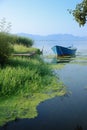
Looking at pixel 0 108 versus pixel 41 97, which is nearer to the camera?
pixel 0 108

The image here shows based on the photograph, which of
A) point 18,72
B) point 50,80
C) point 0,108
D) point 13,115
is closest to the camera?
point 13,115

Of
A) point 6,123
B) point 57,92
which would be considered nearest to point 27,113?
point 6,123

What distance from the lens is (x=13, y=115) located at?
10242 millimetres

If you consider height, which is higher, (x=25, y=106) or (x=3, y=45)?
(x=3, y=45)

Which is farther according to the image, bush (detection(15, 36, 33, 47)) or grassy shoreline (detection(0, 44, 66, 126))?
bush (detection(15, 36, 33, 47))

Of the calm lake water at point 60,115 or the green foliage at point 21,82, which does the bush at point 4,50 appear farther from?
the calm lake water at point 60,115

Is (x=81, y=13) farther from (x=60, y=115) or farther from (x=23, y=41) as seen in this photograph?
(x=23, y=41)

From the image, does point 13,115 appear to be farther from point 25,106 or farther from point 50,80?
point 50,80

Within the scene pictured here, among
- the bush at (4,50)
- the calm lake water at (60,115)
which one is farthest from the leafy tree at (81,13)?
the bush at (4,50)

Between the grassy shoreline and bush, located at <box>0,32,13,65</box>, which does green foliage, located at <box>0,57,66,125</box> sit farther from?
bush, located at <box>0,32,13,65</box>

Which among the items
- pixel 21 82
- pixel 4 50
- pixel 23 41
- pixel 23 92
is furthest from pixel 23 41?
pixel 23 92

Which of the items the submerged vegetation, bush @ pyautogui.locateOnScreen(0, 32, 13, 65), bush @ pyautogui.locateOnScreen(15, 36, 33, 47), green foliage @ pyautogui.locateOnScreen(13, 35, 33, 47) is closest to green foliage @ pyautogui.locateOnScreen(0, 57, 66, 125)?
the submerged vegetation

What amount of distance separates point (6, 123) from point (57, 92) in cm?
502

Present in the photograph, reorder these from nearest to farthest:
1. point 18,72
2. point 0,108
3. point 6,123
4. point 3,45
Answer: point 6,123, point 0,108, point 18,72, point 3,45
